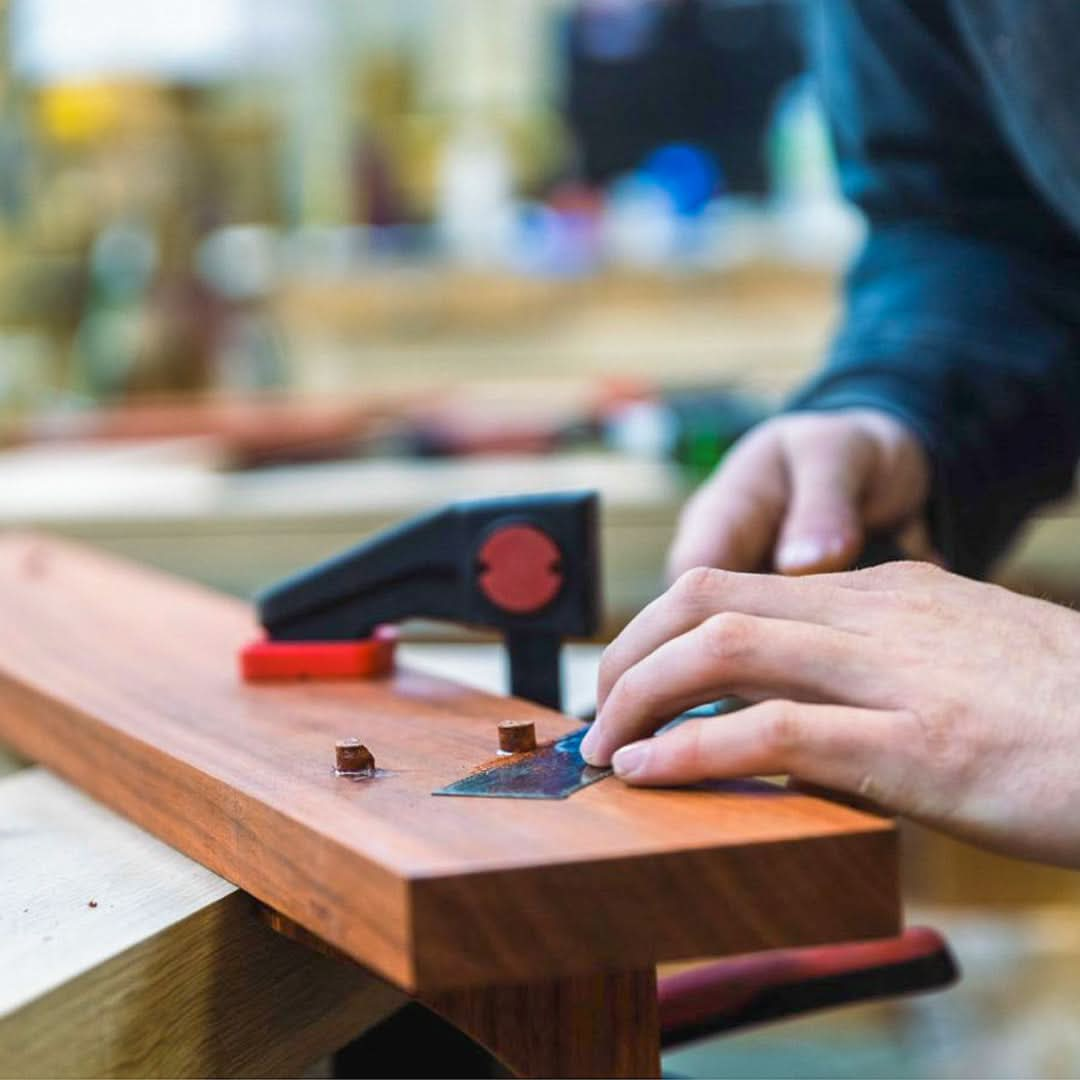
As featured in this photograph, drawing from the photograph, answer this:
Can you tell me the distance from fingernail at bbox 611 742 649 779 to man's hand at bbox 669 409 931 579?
28 cm

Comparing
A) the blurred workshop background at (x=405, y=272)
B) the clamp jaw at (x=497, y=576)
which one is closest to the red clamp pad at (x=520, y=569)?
the clamp jaw at (x=497, y=576)

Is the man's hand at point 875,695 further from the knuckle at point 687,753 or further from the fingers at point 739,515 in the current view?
the fingers at point 739,515

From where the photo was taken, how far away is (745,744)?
1.69 feet

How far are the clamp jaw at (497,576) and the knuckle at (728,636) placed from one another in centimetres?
19

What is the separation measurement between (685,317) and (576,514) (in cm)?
341

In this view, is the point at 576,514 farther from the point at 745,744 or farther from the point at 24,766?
the point at 24,766

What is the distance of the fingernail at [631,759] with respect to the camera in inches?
20.9

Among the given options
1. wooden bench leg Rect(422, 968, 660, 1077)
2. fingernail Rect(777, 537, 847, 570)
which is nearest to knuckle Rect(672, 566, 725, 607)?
wooden bench leg Rect(422, 968, 660, 1077)

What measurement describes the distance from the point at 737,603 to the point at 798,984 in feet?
0.77

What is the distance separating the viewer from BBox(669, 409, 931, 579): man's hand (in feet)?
2.71

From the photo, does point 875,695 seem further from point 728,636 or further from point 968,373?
point 968,373

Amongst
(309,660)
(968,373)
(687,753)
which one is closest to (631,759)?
(687,753)

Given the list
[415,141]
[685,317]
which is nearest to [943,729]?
[685,317]

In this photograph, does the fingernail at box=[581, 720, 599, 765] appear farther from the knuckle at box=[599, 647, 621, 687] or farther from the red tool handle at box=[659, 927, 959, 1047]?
the red tool handle at box=[659, 927, 959, 1047]
